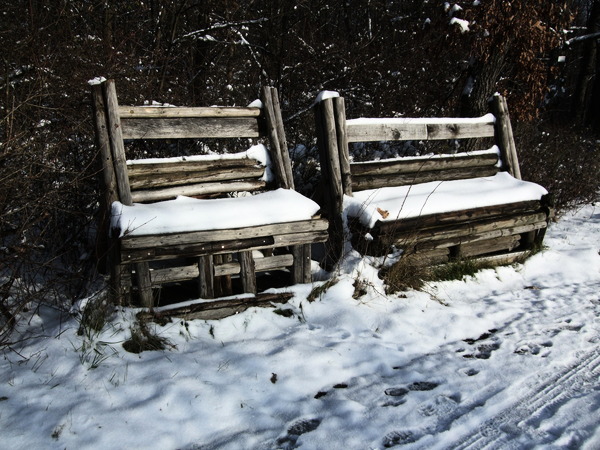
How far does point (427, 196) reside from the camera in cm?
543

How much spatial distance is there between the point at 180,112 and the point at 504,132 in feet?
13.9

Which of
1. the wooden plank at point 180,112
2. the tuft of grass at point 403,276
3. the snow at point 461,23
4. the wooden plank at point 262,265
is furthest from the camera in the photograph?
the snow at point 461,23

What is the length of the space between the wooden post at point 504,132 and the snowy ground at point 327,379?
2489 mm

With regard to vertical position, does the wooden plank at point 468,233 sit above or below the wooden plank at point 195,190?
below

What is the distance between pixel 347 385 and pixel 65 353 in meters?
1.92

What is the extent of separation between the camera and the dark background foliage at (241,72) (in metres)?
5.02

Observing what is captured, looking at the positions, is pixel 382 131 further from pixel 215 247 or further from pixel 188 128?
pixel 215 247

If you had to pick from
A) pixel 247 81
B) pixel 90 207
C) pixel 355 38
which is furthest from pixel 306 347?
pixel 355 38

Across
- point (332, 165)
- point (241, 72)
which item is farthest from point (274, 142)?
point (241, 72)

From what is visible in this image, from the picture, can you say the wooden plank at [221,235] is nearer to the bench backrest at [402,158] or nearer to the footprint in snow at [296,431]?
the bench backrest at [402,158]

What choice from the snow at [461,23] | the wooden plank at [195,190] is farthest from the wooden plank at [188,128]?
the snow at [461,23]

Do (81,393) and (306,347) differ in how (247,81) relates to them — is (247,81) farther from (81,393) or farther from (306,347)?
(81,393)

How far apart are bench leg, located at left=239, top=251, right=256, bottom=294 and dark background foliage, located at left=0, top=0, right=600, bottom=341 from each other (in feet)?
4.53

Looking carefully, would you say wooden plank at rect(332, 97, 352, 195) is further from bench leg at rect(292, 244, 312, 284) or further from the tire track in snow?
the tire track in snow
